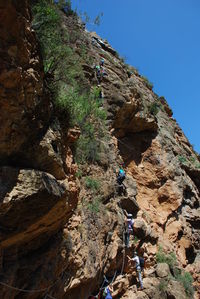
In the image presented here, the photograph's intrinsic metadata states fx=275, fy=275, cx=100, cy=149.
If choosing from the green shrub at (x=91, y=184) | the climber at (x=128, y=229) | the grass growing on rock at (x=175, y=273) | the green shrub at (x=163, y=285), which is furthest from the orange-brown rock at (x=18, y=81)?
the grass growing on rock at (x=175, y=273)

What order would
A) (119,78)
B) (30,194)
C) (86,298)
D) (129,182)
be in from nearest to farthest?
1. (30,194)
2. (86,298)
3. (129,182)
4. (119,78)

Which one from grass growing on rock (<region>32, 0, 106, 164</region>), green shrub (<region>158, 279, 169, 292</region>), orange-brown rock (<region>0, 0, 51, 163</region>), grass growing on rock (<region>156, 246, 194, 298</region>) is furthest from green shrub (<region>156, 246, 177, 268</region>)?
orange-brown rock (<region>0, 0, 51, 163</region>)

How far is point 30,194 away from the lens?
4.92 metres

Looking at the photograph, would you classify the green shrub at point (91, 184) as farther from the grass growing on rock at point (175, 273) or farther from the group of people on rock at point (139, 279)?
the grass growing on rock at point (175, 273)

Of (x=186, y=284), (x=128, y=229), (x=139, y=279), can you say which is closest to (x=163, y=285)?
(x=139, y=279)

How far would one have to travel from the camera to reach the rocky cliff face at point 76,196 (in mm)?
4836

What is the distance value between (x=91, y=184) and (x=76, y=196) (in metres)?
2.63

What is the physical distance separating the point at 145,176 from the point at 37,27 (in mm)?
10911

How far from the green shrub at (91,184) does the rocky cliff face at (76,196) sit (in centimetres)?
4

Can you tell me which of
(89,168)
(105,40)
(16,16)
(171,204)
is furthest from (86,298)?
(105,40)

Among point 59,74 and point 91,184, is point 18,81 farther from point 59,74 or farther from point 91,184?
point 91,184

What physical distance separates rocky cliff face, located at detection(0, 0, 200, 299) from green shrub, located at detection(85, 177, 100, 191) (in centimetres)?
4

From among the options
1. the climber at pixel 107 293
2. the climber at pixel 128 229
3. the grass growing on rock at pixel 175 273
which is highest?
the climber at pixel 128 229

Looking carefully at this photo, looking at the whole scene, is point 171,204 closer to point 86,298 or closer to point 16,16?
point 86,298
